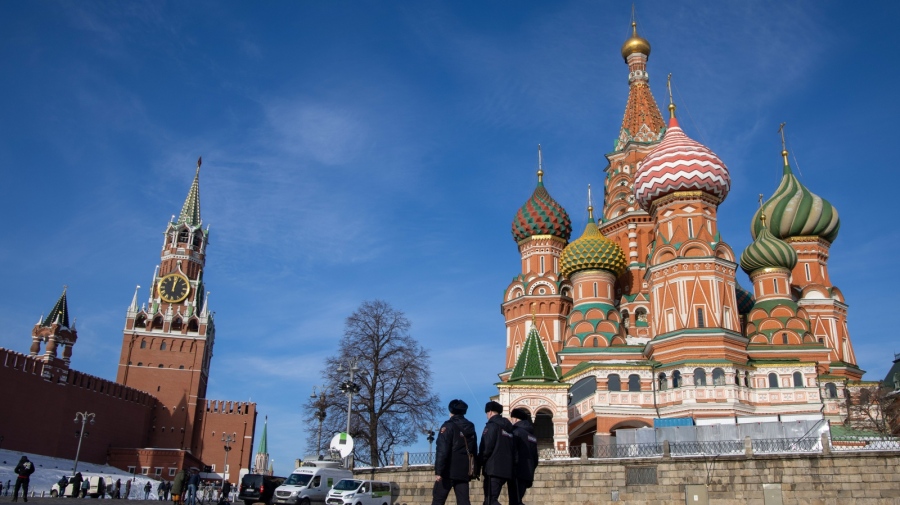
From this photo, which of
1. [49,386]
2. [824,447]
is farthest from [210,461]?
[824,447]

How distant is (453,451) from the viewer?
8125 mm

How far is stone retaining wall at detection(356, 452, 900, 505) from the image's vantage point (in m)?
19.4

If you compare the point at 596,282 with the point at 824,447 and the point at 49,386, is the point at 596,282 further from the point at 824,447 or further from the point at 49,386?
the point at 49,386

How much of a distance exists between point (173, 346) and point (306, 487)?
4672 cm

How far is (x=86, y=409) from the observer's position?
4806 centimetres

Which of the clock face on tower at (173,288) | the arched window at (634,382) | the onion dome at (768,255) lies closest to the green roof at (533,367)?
the arched window at (634,382)

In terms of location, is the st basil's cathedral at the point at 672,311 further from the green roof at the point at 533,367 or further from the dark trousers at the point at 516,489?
the dark trousers at the point at 516,489

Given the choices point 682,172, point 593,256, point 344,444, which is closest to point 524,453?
point 344,444

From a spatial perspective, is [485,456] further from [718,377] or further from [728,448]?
[718,377]

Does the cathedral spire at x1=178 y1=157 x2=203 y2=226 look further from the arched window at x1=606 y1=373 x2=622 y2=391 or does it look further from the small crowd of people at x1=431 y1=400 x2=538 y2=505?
→ the small crowd of people at x1=431 y1=400 x2=538 y2=505

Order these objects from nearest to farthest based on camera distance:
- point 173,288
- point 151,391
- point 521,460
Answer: point 521,460 → point 151,391 → point 173,288

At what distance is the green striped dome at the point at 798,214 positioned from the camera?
41875 mm

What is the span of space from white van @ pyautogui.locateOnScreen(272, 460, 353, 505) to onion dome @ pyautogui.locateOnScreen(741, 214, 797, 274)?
25484mm

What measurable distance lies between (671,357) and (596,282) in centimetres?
684
